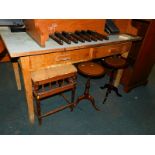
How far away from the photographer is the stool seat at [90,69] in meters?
1.61

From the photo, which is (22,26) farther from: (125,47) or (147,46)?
(147,46)

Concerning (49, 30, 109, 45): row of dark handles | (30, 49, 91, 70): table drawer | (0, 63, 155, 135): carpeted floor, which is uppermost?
(49, 30, 109, 45): row of dark handles

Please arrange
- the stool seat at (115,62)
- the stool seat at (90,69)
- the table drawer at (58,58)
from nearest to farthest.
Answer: the table drawer at (58,58), the stool seat at (90,69), the stool seat at (115,62)

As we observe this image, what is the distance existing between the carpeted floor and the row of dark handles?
0.94 m

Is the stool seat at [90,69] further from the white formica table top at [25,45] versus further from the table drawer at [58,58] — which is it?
the white formica table top at [25,45]

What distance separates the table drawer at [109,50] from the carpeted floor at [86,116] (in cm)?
75

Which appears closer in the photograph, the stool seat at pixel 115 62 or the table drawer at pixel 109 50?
the table drawer at pixel 109 50

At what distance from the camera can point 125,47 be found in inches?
75.4

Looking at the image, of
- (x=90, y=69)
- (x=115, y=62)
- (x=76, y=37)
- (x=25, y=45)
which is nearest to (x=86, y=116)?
(x=90, y=69)

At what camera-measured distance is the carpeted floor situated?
1646 millimetres

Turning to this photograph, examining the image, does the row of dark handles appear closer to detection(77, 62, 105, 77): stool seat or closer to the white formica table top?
the white formica table top

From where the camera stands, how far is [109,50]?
174cm

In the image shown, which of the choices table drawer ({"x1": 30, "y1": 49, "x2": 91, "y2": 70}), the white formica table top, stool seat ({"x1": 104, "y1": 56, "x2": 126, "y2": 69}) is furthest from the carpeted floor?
the white formica table top

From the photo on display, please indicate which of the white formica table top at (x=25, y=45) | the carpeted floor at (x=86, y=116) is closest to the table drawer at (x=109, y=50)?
the white formica table top at (x=25, y=45)
